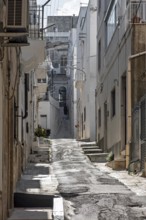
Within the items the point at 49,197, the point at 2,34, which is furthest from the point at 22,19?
the point at 49,197

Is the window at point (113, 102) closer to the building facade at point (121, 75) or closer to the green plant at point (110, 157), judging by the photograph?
the building facade at point (121, 75)

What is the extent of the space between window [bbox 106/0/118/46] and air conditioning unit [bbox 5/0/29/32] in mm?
14440

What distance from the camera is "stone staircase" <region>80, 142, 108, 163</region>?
23.0m

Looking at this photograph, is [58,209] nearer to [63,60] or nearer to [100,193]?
[100,193]

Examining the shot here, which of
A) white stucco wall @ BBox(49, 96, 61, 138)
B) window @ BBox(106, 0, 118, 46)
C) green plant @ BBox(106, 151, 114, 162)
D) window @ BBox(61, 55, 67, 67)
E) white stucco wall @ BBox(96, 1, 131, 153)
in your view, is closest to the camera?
white stucco wall @ BBox(96, 1, 131, 153)

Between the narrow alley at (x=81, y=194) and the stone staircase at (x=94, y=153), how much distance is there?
353 cm

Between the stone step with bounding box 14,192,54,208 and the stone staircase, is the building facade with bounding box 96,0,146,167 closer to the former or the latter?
the stone staircase

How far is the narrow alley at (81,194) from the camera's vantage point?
9969mm

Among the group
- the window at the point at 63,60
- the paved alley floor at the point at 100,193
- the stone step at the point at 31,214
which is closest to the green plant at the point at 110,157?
the paved alley floor at the point at 100,193

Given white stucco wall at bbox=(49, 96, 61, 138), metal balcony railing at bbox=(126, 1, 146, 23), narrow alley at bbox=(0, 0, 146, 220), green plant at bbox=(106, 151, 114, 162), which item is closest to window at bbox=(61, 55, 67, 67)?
white stucco wall at bbox=(49, 96, 61, 138)

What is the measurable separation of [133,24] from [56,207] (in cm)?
908

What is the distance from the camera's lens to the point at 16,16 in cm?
775

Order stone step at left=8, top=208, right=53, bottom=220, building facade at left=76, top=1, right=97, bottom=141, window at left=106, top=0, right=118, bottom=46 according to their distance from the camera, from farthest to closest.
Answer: building facade at left=76, top=1, right=97, bottom=141 < window at left=106, top=0, right=118, bottom=46 < stone step at left=8, top=208, right=53, bottom=220

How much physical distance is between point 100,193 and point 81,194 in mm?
431
